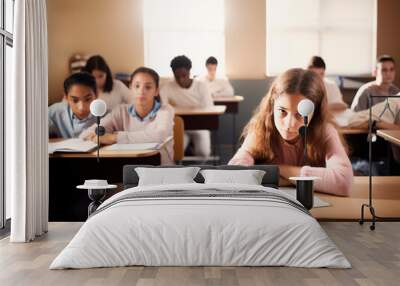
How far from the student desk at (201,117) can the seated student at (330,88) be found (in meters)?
1.26

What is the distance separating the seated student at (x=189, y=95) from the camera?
797 centimetres

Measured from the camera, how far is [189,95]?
7.97 m

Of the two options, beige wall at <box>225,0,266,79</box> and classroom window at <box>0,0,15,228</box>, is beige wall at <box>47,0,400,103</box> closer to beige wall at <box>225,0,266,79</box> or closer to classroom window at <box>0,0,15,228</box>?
beige wall at <box>225,0,266,79</box>

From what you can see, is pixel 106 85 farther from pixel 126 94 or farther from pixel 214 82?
pixel 214 82

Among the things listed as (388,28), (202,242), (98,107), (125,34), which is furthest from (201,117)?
(202,242)

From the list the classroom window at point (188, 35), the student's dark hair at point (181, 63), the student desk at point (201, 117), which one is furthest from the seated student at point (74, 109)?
the student desk at point (201, 117)

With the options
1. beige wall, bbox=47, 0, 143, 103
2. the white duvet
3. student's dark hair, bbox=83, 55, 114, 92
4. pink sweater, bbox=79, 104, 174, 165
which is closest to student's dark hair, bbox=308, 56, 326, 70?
pink sweater, bbox=79, 104, 174, 165

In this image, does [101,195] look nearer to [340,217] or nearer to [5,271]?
[5,271]

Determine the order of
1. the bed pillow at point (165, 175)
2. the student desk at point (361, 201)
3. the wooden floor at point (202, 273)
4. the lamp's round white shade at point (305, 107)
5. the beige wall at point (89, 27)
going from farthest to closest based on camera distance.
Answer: the beige wall at point (89, 27), the student desk at point (361, 201), the lamp's round white shade at point (305, 107), the bed pillow at point (165, 175), the wooden floor at point (202, 273)

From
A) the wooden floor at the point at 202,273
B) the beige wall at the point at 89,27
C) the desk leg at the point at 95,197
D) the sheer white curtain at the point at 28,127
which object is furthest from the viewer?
the beige wall at the point at 89,27

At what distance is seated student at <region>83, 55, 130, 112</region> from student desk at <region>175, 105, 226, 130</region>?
28.5 inches

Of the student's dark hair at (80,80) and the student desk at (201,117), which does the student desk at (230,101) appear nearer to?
the student desk at (201,117)

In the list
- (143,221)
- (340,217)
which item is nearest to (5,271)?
(143,221)

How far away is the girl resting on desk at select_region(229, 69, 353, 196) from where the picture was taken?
25.8 ft
